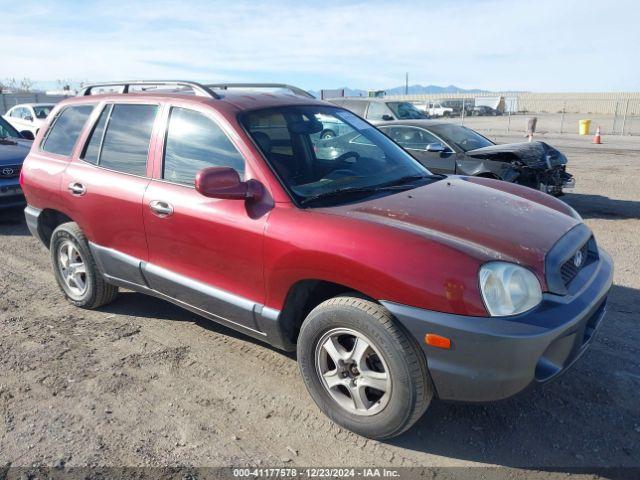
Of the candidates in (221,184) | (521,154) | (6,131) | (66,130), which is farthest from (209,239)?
(6,131)

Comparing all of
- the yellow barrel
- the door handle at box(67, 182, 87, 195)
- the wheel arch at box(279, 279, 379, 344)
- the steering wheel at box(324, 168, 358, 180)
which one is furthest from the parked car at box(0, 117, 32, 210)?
the yellow barrel

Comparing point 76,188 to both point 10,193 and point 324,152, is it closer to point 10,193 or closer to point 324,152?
point 324,152

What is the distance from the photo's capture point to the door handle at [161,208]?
142 inches

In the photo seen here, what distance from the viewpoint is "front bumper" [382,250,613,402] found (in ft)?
8.03

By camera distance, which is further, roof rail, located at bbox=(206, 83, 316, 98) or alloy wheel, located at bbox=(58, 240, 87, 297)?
alloy wheel, located at bbox=(58, 240, 87, 297)

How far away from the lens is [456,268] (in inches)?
99.2

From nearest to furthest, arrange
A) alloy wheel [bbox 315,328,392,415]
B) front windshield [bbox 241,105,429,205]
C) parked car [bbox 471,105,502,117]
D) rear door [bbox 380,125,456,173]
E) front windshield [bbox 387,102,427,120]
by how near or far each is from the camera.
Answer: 1. alloy wheel [bbox 315,328,392,415]
2. front windshield [bbox 241,105,429,205]
3. rear door [bbox 380,125,456,173]
4. front windshield [bbox 387,102,427,120]
5. parked car [bbox 471,105,502,117]

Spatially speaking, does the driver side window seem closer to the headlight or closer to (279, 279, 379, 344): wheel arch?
(279, 279, 379, 344): wheel arch

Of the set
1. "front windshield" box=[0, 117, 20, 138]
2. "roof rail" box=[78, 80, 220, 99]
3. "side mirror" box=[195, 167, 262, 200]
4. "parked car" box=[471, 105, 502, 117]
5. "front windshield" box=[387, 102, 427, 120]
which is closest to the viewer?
"side mirror" box=[195, 167, 262, 200]

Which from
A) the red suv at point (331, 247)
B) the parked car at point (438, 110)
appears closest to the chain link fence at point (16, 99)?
the parked car at point (438, 110)

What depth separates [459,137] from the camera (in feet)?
28.6

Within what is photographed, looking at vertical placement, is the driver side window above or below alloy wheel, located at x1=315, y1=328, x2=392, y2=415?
above

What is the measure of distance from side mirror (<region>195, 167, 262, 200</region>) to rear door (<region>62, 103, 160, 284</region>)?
96cm

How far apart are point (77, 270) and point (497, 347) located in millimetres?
3705
